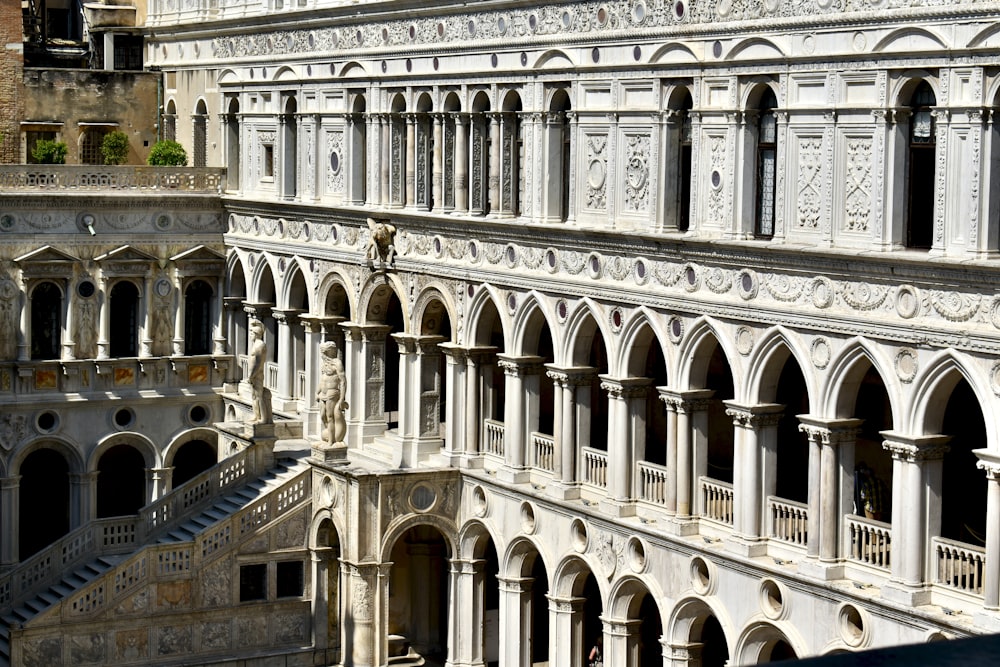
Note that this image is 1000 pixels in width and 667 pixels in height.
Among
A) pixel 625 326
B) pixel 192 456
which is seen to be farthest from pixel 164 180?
pixel 625 326

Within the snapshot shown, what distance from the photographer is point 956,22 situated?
18.8m

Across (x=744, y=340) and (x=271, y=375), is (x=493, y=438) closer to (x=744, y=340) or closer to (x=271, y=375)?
(x=744, y=340)

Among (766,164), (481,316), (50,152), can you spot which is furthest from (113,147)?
(766,164)

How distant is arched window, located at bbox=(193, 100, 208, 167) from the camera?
40344 mm

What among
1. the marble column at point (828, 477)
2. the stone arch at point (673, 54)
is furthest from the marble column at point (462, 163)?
the marble column at point (828, 477)

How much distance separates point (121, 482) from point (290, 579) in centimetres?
843

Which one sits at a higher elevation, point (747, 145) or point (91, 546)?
point (747, 145)

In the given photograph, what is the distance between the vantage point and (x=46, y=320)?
37.5 m

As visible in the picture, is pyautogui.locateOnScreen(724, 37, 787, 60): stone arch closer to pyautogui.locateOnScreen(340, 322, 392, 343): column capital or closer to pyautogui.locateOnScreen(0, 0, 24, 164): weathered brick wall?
pyautogui.locateOnScreen(340, 322, 392, 343): column capital

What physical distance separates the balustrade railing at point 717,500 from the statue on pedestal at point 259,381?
11.4 meters

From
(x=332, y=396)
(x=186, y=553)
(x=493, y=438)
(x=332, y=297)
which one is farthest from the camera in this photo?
(x=332, y=297)

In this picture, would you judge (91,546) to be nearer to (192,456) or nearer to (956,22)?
(192,456)

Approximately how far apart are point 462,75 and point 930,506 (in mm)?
12948

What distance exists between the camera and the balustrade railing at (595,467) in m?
26.7
